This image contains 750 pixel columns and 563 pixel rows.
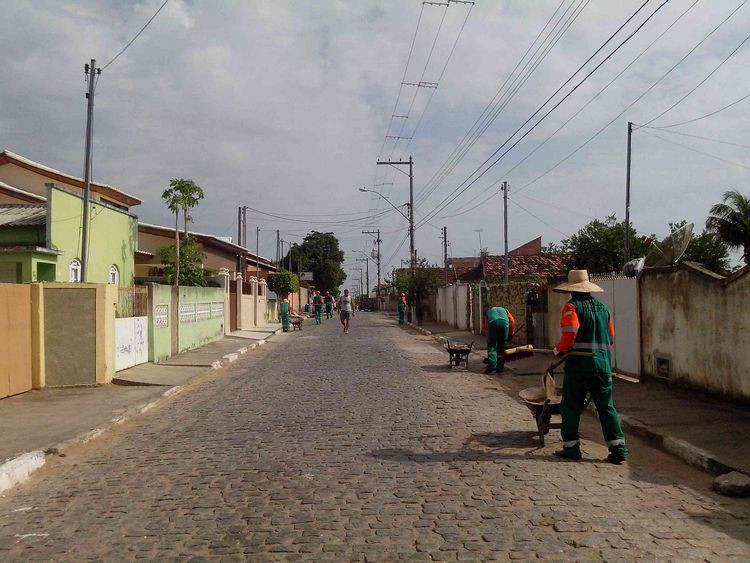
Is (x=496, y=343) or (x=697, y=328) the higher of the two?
(x=697, y=328)

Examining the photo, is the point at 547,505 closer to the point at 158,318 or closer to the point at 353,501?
the point at 353,501

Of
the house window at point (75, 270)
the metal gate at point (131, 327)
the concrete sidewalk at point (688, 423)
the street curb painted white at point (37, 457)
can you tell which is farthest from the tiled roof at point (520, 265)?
the street curb painted white at point (37, 457)

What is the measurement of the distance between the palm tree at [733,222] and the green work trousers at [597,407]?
27902mm

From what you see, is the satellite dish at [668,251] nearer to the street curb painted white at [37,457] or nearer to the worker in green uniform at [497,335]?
the worker in green uniform at [497,335]

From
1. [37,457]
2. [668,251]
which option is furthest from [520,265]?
[37,457]

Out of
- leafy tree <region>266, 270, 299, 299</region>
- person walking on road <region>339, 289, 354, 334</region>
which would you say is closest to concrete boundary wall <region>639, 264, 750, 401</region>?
person walking on road <region>339, 289, 354, 334</region>

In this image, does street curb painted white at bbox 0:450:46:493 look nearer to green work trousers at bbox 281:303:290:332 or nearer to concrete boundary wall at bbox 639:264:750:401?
concrete boundary wall at bbox 639:264:750:401

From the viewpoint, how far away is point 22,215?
22.9 meters

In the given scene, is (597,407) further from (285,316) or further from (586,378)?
(285,316)

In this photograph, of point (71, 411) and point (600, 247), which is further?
point (600, 247)

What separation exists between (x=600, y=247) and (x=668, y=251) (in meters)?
20.3

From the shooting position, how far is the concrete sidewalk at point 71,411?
7.43 meters

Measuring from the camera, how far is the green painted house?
20891mm

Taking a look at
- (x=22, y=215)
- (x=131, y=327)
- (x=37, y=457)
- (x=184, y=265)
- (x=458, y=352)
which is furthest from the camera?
(x=184, y=265)
